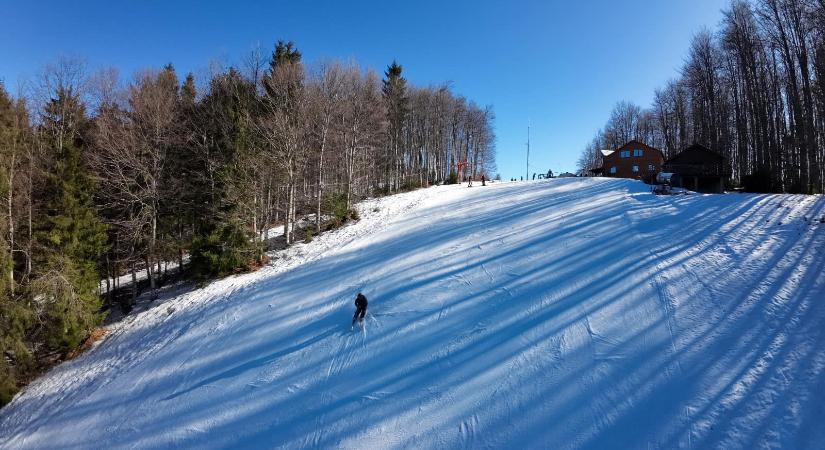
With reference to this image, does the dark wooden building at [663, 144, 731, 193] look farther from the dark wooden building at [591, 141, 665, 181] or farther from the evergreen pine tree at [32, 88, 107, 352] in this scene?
the evergreen pine tree at [32, 88, 107, 352]

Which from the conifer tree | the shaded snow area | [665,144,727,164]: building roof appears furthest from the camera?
the conifer tree

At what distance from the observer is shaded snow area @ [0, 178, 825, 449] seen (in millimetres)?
6133

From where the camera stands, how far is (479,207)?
2138 cm

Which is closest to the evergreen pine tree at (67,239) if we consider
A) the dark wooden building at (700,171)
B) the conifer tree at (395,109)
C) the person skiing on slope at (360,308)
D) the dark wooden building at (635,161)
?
the person skiing on slope at (360,308)

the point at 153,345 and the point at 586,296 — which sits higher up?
the point at 586,296

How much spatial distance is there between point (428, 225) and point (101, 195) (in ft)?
55.7

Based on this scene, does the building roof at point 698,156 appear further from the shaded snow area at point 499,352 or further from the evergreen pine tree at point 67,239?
the evergreen pine tree at point 67,239

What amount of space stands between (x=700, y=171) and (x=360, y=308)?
2769cm

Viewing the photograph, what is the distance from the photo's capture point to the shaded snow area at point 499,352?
20.1 ft

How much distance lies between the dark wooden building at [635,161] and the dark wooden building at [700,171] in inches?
→ 614

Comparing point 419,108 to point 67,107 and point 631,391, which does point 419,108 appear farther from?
point 631,391

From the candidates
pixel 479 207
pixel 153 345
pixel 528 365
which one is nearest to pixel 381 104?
pixel 479 207

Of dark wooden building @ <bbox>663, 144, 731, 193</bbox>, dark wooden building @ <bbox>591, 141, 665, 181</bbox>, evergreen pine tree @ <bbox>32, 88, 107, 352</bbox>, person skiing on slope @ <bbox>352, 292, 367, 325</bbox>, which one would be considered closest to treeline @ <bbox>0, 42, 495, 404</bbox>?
evergreen pine tree @ <bbox>32, 88, 107, 352</bbox>

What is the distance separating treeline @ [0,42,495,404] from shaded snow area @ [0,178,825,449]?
230 cm
